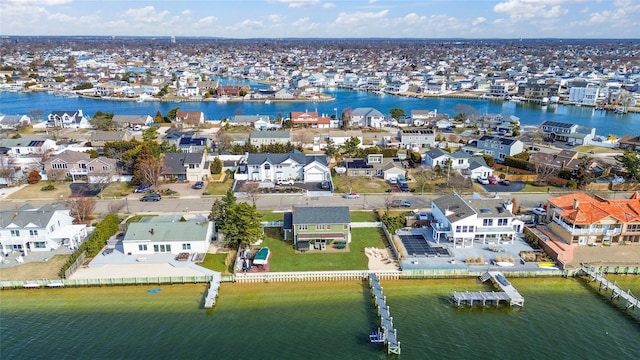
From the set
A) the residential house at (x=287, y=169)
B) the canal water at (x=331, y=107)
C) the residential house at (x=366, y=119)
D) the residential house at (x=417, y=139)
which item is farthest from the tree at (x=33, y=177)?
the residential house at (x=366, y=119)

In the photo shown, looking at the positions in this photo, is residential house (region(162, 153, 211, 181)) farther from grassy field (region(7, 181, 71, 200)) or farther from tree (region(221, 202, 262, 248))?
tree (region(221, 202, 262, 248))

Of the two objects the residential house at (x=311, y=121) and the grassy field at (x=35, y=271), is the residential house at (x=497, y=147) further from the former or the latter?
the grassy field at (x=35, y=271)

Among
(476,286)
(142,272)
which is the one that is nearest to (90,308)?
(142,272)

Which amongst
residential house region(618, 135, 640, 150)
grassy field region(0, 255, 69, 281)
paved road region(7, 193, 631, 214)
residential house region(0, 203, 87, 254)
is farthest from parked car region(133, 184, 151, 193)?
residential house region(618, 135, 640, 150)

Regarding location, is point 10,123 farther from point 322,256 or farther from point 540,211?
point 540,211

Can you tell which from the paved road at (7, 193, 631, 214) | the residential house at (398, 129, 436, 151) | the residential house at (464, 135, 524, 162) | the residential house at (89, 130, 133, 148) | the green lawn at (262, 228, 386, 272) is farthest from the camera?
the residential house at (398, 129, 436, 151)

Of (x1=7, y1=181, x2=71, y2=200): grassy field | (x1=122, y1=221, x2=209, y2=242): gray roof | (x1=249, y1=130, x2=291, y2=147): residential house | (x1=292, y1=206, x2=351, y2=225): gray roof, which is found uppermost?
(x1=249, y1=130, x2=291, y2=147): residential house

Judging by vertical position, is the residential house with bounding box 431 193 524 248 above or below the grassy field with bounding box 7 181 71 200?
above
